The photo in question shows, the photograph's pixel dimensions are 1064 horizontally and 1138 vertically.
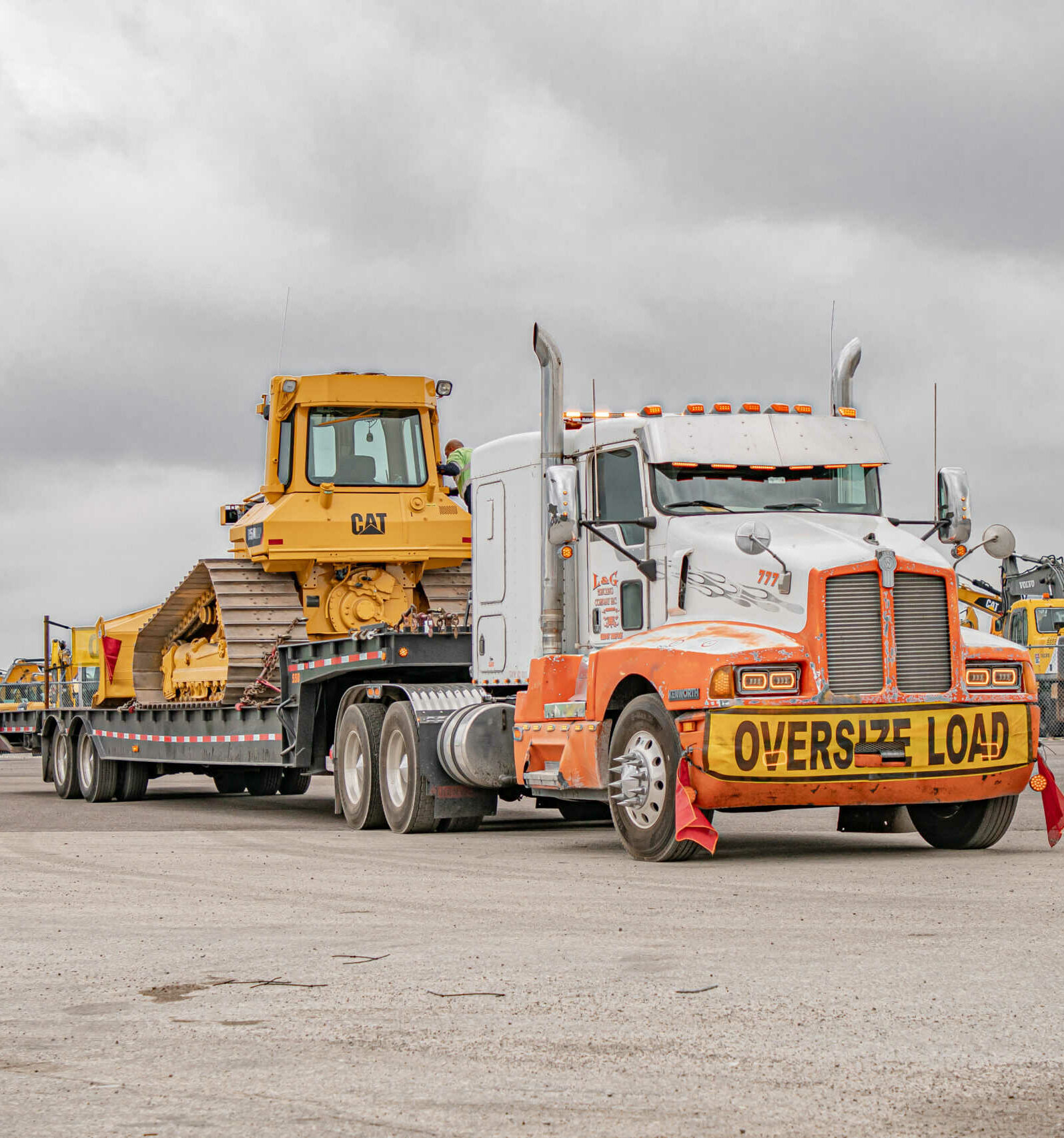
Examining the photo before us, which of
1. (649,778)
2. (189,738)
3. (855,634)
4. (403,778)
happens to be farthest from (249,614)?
(855,634)

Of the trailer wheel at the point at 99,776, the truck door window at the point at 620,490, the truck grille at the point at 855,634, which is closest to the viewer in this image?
the truck grille at the point at 855,634

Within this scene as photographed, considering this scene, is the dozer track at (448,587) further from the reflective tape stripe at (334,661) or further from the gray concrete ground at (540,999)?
the gray concrete ground at (540,999)

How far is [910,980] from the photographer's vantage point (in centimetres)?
736

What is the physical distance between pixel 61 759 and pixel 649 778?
633 inches

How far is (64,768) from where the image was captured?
26.4 m

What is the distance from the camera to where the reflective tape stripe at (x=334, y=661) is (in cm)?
1706

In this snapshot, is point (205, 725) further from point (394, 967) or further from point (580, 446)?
point (394, 967)

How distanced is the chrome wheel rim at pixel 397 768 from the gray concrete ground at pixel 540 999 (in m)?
3.20

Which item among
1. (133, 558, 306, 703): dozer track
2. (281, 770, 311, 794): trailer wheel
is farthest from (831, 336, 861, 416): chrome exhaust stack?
(281, 770, 311, 794): trailer wheel

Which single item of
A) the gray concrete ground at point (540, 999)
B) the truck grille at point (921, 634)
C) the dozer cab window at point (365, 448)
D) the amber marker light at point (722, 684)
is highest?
the dozer cab window at point (365, 448)

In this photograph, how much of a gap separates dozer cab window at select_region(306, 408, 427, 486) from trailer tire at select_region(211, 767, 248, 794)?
678cm

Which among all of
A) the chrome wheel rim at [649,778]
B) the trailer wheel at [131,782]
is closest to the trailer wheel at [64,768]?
the trailer wheel at [131,782]

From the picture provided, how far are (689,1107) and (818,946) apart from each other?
3.14 meters

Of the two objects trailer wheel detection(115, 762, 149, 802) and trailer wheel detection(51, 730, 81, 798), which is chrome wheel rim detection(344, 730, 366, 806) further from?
trailer wheel detection(51, 730, 81, 798)
